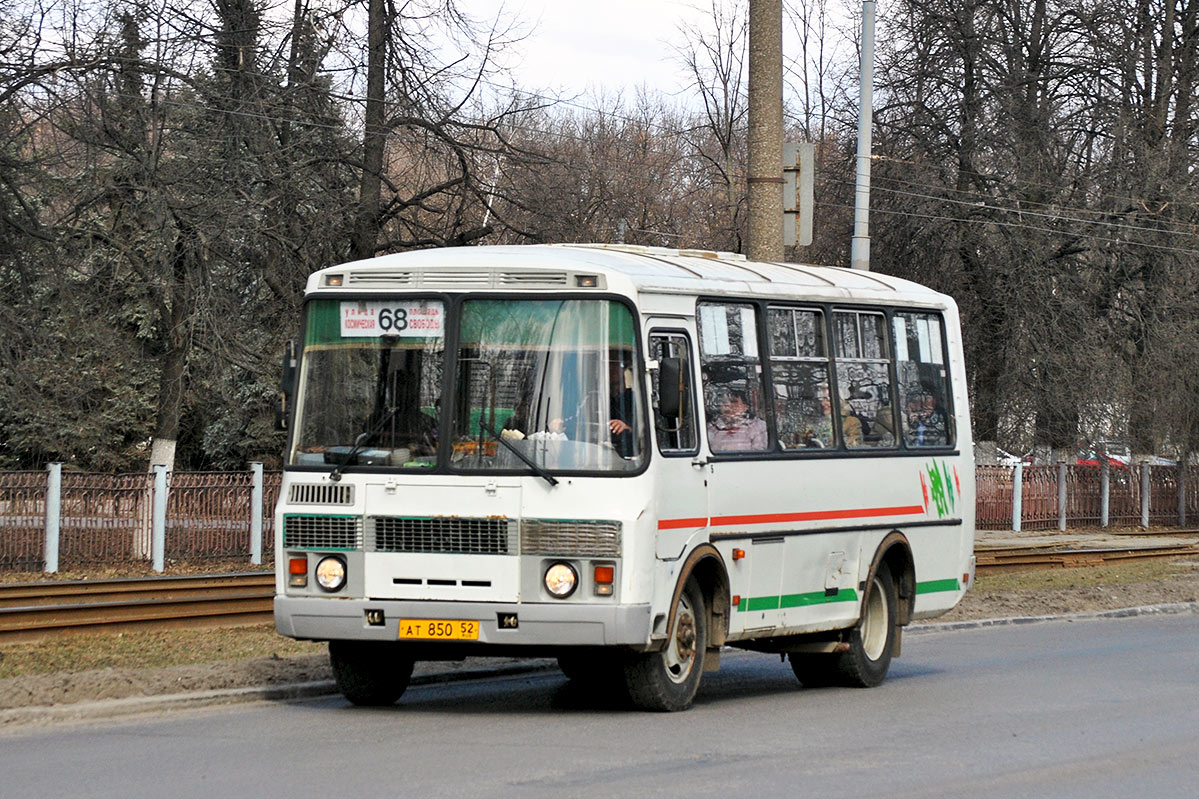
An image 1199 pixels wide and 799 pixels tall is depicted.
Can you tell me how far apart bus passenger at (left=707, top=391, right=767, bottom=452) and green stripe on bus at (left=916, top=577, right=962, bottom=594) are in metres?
2.89

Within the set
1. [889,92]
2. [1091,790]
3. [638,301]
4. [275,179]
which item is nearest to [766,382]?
[638,301]

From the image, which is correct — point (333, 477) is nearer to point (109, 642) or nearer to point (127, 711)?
point (127, 711)

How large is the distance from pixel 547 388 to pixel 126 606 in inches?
302

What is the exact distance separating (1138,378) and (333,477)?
3161cm

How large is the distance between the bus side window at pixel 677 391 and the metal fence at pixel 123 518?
15.4 m

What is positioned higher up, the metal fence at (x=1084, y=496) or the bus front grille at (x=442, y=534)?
the bus front grille at (x=442, y=534)

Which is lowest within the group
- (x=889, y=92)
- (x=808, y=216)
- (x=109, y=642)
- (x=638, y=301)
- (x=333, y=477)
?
(x=109, y=642)

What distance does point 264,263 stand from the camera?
2725 centimetres

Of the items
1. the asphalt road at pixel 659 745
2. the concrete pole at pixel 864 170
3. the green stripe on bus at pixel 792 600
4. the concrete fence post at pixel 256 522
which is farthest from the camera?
the concrete fence post at pixel 256 522

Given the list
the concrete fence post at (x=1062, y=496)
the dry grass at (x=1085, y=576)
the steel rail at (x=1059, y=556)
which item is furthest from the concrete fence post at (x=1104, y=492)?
the dry grass at (x=1085, y=576)

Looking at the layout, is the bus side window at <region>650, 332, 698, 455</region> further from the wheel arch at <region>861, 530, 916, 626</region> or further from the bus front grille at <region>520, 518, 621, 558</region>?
the wheel arch at <region>861, 530, 916, 626</region>

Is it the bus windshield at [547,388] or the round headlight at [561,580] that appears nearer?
the round headlight at [561,580]

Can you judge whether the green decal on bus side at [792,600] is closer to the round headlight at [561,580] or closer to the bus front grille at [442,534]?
Answer: the round headlight at [561,580]

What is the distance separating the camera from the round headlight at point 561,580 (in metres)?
11.0
